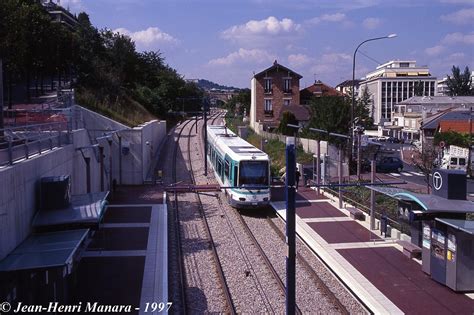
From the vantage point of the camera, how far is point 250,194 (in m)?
24.0

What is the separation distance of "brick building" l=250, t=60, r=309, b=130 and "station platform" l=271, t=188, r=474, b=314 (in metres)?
47.1

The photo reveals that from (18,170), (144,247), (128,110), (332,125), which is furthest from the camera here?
(128,110)

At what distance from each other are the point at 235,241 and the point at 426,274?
6.85 meters

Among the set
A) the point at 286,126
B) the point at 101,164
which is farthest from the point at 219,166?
the point at 286,126

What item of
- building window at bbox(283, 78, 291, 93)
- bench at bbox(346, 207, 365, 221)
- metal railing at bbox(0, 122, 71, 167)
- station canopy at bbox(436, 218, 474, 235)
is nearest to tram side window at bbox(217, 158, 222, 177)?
bench at bbox(346, 207, 365, 221)

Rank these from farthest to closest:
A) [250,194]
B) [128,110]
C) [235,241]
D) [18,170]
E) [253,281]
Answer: [128,110] < [250,194] < [235,241] < [253,281] < [18,170]

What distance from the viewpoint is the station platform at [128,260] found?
13.4m

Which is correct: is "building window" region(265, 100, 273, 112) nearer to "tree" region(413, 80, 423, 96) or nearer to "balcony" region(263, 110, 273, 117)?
"balcony" region(263, 110, 273, 117)

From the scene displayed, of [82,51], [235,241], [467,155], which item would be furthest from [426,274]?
[82,51]

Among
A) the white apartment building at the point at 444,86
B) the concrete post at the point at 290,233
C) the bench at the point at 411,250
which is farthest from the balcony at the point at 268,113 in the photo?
the white apartment building at the point at 444,86

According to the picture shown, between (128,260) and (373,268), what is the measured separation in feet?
23.1

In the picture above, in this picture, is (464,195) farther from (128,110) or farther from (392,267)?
(128,110)

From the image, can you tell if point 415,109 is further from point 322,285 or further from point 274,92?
point 322,285

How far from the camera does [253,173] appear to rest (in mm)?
24359
